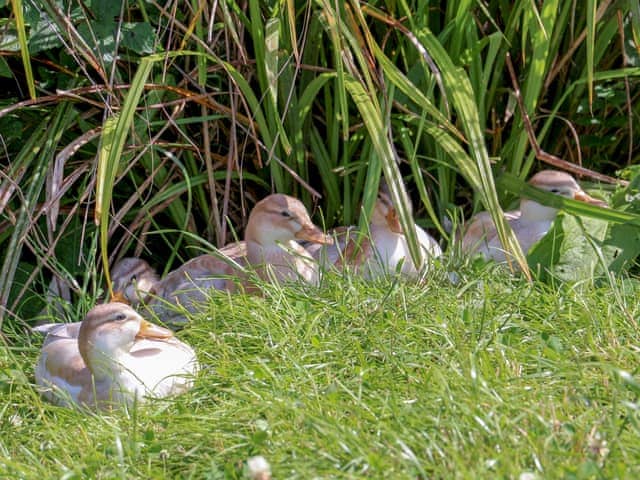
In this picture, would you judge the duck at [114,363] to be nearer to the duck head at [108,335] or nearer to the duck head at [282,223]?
the duck head at [108,335]

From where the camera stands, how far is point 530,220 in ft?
15.3

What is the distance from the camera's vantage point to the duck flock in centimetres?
360

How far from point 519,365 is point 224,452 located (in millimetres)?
814

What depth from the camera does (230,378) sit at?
317cm

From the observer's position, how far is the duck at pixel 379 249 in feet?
13.5

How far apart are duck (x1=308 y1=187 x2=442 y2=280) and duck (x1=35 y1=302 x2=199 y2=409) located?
68 cm

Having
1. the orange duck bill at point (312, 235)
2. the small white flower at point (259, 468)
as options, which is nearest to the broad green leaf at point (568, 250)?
the orange duck bill at point (312, 235)

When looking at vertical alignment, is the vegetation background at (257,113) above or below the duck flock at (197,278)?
above

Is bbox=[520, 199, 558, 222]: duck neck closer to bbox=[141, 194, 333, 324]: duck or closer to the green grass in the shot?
the green grass

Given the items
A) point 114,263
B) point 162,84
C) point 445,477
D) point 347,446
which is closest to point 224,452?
point 347,446

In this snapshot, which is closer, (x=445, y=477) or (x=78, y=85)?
(x=445, y=477)

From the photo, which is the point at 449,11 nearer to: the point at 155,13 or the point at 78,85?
the point at 155,13

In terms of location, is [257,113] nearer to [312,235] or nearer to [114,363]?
[312,235]

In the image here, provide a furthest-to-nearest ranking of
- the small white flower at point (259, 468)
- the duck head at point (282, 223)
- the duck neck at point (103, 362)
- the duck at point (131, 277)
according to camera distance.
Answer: the duck at point (131, 277) → the duck head at point (282, 223) → the duck neck at point (103, 362) → the small white flower at point (259, 468)
